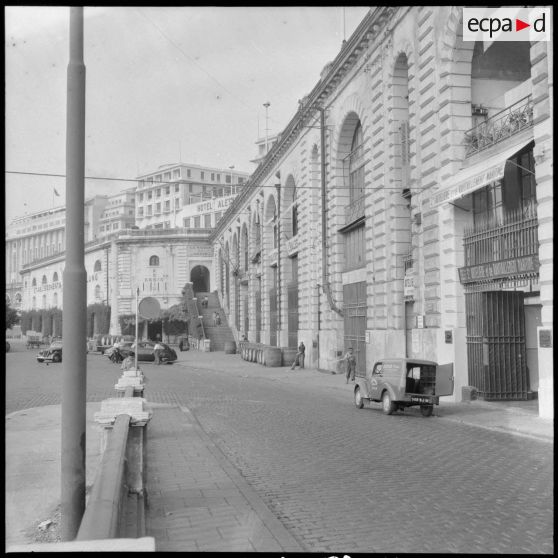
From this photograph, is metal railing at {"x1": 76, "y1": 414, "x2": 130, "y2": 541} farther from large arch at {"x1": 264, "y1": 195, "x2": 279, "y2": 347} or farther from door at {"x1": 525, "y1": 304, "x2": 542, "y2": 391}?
large arch at {"x1": 264, "y1": 195, "x2": 279, "y2": 347}

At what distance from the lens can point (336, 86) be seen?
104 ft

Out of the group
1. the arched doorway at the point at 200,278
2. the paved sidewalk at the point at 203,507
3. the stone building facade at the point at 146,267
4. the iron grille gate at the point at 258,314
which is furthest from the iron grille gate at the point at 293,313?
the arched doorway at the point at 200,278

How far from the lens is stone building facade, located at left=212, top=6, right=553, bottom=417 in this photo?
17.3m

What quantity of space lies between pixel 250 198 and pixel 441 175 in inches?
1437

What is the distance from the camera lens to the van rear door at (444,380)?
16.7 m

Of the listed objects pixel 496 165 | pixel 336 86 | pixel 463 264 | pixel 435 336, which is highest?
pixel 336 86

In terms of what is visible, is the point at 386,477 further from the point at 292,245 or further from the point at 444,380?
the point at 292,245

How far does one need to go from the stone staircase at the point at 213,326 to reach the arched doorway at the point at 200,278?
16.8 ft

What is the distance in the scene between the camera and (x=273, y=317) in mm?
47875

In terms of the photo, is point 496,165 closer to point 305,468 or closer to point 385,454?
point 385,454

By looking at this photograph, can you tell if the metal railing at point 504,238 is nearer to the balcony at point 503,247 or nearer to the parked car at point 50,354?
the balcony at point 503,247

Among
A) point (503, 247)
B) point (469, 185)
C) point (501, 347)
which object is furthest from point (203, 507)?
point (501, 347)

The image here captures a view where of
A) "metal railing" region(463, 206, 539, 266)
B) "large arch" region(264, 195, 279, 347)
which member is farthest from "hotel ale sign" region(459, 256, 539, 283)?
"large arch" region(264, 195, 279, 347)

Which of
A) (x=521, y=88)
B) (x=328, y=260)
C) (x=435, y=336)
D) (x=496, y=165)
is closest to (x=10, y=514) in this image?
(x=496, y=165)
